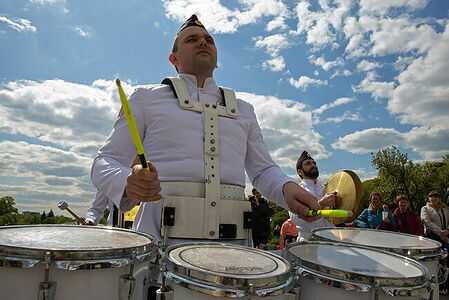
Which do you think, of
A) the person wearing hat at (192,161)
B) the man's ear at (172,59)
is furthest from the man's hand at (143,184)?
the man's ear at (172,59)

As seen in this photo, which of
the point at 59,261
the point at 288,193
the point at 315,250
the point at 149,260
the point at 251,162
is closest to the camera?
the point at 59,261

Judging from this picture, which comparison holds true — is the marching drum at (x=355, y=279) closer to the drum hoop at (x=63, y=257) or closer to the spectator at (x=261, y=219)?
the drum hoop at (x=63, y=257)

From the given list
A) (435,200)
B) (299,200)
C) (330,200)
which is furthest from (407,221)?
(299,200)

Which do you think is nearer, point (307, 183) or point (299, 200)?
point (299, 200)

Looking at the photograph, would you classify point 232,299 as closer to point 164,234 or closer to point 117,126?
point 164,234

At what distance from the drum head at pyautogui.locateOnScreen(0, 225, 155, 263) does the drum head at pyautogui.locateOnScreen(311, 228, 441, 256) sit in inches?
44.3

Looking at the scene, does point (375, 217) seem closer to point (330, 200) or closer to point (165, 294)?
point (330, 200)

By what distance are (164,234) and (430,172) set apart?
34440mm

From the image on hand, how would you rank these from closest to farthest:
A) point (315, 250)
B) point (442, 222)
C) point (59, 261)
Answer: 1. point (59, 261)
2. point (315, 250)
3. point (442, 222)

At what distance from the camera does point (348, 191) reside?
10.2 feet

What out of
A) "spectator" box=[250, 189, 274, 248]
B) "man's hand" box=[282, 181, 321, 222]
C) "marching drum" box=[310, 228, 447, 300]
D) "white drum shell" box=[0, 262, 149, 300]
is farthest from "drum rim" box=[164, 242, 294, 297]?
"spectator" box=[250, 189, 274, 248]

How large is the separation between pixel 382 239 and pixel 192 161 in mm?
1531

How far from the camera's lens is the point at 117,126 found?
1.98 m

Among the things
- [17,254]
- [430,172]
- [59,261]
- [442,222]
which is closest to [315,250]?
[59,261]
